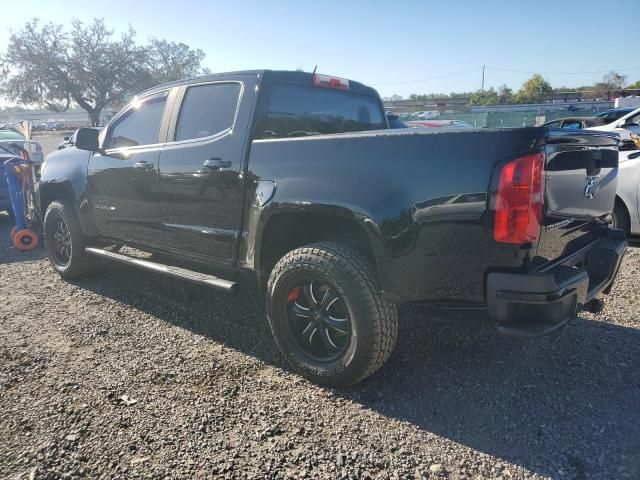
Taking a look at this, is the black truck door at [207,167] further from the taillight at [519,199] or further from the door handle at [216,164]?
the taillight at [519,199]

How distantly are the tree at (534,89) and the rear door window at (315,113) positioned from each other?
77661 mm

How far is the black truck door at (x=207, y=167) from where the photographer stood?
3.27 metres

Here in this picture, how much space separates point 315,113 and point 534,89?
85.5m

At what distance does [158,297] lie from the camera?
4.52 metres

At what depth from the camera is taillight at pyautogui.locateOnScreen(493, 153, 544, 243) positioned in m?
2.12

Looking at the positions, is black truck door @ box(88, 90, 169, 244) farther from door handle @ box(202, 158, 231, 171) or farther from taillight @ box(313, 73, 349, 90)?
taillight @ box(313, 73, 349, 90)

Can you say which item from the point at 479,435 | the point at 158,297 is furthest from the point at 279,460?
the point at 158,297

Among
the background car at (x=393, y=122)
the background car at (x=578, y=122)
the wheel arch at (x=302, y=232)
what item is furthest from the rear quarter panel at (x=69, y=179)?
the background car at (x=578, y=122)

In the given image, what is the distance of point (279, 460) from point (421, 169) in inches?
62.6

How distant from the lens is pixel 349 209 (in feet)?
8.54

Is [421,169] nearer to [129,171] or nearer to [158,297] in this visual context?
[129,171]

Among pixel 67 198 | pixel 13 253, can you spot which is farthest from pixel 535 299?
pixel 13 253

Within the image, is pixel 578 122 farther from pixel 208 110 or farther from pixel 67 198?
pixel 67 198

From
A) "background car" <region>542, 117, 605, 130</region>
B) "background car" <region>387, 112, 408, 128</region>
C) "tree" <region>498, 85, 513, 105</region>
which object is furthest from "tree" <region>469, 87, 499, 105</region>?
"background car" <region>387, 112, 408, 128</region>
